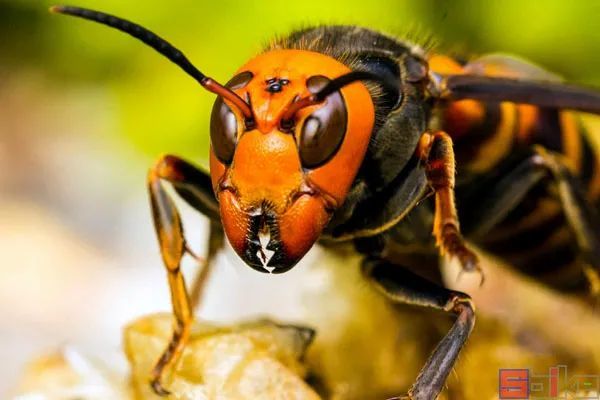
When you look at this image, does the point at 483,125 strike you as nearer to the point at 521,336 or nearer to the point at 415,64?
the point at 415,64

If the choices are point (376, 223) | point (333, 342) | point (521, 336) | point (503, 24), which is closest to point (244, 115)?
point (376, 223)

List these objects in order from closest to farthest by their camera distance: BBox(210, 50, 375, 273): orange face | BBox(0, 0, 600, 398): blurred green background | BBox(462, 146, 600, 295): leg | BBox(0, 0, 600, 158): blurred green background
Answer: BBox(210, 50, 375, 273): orange face → BBox(462, 146, 600, 295): leg → BBox(0, 0, 600, 398): blurred green background → BBox(0, 0, 600, 158): blurred green background

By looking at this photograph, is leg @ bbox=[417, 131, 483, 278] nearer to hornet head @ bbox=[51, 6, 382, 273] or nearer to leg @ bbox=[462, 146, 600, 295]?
hornet head @ bbox=[51, 6, 382, 273]

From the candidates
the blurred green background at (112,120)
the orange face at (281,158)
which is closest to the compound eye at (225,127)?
the orange face at (281,158)

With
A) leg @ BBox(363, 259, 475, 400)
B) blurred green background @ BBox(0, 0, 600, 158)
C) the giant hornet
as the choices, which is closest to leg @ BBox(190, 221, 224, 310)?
the giant hornet

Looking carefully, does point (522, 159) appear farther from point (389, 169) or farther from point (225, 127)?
point (225, 127)
